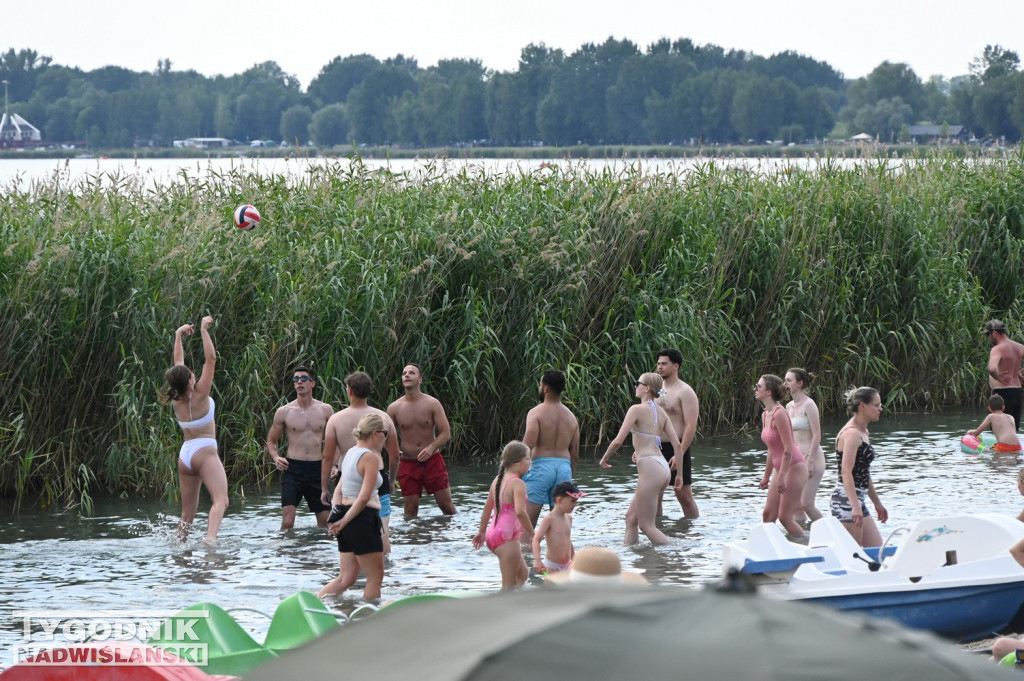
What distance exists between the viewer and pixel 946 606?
8.41 m

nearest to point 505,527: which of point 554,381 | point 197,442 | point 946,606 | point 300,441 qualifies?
point 554,381

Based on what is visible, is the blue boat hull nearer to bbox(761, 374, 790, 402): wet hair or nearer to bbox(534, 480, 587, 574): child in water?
bbox(534, 480, 587, 574): child in water

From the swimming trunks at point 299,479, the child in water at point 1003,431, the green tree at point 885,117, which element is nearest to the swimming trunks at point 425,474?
the swimming trunks at point 299,479

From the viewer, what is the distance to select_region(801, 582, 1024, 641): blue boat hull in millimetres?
8344

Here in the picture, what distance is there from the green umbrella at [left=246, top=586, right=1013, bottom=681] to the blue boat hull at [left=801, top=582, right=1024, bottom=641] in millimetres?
5837

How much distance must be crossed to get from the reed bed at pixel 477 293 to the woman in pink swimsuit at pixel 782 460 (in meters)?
4.18

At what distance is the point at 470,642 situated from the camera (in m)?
2.68

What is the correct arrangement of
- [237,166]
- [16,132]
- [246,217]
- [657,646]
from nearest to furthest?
1. [657,646]
2. [246,217]
3. [237,166]
4. [16,132]

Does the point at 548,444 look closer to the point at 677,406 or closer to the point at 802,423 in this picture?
the point at 677,406

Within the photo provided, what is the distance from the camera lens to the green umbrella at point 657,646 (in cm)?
252

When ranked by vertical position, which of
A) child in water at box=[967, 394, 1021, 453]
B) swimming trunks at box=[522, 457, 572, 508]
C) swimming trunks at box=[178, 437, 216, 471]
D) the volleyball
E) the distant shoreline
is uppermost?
the distant shoreline

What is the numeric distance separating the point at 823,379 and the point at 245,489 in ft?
27.1

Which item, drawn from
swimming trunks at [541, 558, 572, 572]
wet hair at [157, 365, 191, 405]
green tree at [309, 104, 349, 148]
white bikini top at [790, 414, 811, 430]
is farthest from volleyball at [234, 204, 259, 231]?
green tree at [309, 104, 349, 148]

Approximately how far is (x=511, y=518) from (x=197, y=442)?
369cm
